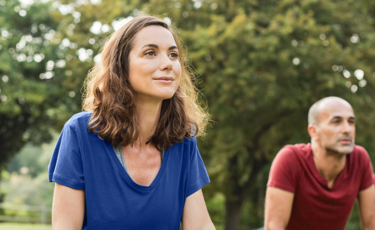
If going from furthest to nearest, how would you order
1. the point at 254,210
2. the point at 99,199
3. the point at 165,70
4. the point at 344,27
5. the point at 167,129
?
the point at 254,210 → the point at 344,27 → the point at 167,129 → the point at 165,70 → the point at 99,199

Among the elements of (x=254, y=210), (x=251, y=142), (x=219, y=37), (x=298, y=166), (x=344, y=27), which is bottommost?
(x=254, y=210)

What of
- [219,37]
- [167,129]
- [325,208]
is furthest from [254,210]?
[167,129]

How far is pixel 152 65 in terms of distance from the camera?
2.03 meters

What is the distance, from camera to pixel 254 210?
2525 cm

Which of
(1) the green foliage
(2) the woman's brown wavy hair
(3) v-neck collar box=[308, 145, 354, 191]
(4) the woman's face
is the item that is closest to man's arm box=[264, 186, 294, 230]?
(3) v-neck collar box=[308, 145, 354, 191]

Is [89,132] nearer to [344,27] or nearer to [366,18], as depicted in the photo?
[344,27]

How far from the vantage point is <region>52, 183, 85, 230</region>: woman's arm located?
73.2 inches

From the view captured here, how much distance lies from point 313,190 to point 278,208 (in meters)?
0.37

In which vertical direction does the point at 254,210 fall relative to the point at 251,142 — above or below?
below

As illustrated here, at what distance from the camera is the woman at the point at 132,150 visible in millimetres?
1928

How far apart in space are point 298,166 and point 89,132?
2.16 m

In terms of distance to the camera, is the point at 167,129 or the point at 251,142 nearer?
the point at 167,129

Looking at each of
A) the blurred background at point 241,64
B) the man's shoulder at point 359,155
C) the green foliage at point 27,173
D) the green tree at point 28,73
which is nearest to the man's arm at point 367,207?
the man's shoulder at point 359,155

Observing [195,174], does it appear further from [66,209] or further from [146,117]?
[66,209]
